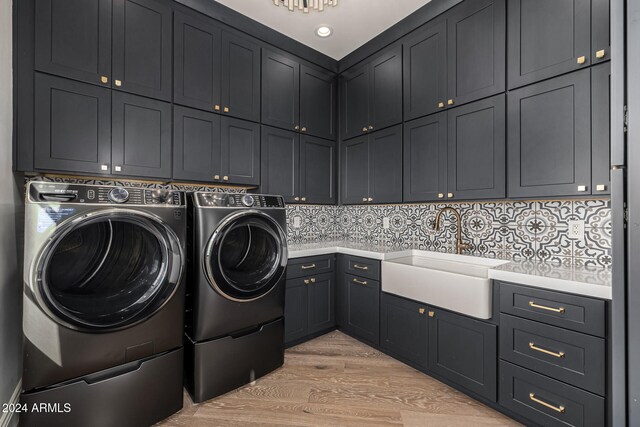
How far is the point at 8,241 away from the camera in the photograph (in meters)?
1.53

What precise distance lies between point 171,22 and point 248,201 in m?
1.46

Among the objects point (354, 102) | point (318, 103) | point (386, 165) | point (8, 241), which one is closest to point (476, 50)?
point (386, 165)

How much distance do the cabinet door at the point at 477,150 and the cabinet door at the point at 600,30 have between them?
0.47m

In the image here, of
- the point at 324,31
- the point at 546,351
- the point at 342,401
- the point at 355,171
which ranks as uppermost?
the point at 324,31

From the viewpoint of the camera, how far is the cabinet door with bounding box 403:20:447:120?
2240 millimetres

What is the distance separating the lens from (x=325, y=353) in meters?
2.45

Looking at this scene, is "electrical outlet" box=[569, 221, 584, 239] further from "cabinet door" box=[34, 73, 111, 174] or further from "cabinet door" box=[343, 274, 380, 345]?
"cabinet door" box=[34, 73, 111, 174]

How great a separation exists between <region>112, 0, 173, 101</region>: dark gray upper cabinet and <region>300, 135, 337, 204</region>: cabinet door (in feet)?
4.28

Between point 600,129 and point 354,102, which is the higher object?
point 354,102

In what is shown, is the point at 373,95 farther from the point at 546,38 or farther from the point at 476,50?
the point at 546,38

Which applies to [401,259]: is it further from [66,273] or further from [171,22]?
[171,22]

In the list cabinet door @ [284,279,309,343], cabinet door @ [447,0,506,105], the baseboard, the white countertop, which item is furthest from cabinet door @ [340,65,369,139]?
the baseboard

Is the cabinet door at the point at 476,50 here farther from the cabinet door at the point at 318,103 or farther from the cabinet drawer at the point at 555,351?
the cabinet drawer at the point at 555,351

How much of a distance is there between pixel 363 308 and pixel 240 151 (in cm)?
176
